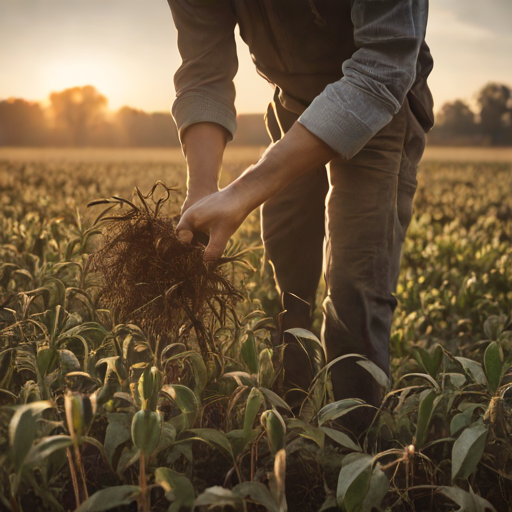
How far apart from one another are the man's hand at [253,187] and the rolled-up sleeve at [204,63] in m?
0.52

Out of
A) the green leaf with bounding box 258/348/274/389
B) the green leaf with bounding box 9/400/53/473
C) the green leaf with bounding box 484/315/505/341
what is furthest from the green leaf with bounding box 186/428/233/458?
the green leaf with bounding box 484/315/505/341

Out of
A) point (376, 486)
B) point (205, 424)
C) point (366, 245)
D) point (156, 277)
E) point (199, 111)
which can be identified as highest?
point (199, 111)

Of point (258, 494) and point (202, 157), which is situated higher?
point (202, 157)

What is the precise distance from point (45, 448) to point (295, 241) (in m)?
1.44

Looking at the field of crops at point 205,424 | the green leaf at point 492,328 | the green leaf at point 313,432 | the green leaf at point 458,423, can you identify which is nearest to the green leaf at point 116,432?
the field of crops at point 205,424

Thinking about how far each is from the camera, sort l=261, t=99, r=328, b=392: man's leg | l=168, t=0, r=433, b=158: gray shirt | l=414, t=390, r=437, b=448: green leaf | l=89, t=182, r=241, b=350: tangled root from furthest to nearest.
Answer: l=261, t=99, r=328, b=392: man's leg → l=89, t=182, r=241, b=350: tangled root → l=168, t=0, r=433, b=158: gray shirt → l=414, t=390, r=437, b=448: green leaf

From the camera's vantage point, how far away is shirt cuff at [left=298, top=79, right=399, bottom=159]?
4.76 feet

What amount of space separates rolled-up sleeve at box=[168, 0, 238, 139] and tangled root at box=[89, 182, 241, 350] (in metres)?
0.43

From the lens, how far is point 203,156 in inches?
74.0

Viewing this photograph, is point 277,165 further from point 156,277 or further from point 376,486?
point 376,486

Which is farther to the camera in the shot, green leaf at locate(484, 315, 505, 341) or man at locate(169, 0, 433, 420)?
green leaf at locate(484, 315, 505, 341)

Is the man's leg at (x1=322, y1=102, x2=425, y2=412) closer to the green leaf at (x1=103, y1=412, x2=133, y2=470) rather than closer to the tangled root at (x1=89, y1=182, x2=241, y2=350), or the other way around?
the tangled root at (x1=89, y1=182, x2=241, y2=350)

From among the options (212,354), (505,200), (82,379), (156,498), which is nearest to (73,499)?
(156,498)

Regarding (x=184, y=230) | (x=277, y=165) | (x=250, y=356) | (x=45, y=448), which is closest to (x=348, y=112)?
(x=277, y=165)
